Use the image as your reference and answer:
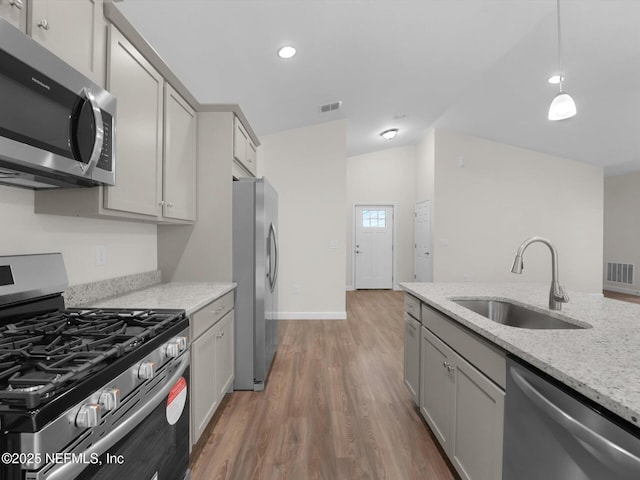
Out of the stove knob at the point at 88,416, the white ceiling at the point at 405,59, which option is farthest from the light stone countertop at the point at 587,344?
the white ceiling at the point at 405,59

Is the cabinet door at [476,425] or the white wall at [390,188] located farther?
the white wall at [390,188]

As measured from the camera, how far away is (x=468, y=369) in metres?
1.35

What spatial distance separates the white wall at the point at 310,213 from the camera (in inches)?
183

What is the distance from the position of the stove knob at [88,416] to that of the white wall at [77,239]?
3.34 feet

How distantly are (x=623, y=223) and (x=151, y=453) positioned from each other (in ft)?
31.6

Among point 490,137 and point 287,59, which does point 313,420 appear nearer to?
point 287,59

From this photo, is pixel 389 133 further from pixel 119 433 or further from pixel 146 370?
pixel 119 433

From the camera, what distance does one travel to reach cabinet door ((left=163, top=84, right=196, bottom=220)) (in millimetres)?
1990

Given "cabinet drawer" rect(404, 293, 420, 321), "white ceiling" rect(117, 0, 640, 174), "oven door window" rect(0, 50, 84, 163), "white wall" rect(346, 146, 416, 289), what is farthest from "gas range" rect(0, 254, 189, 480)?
"white wall" rect(346, 146, 416, 289)

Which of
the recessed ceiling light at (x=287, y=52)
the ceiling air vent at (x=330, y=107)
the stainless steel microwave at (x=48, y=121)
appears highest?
the ceiling air vent at (x=330, y=107)

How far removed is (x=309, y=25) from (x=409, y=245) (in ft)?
18.4

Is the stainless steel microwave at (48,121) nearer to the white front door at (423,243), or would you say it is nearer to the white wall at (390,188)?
the white front door at (423,243)

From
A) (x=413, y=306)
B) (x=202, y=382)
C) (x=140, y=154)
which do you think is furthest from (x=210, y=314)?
(x=413, y=306)

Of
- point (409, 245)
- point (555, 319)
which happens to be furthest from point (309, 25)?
point (409, 245)
